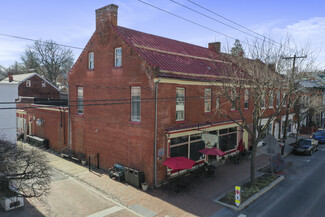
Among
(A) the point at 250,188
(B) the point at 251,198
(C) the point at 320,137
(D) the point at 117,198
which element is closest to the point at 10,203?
(D) the point at 117,198

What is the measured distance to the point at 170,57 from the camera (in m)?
Result: 17.3

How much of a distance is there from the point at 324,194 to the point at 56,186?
16.1 metres

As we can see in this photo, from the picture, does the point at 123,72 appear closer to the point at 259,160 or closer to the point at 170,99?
the point at 170,99

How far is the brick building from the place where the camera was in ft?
47.2

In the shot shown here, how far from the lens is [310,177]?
Result: 16859mm

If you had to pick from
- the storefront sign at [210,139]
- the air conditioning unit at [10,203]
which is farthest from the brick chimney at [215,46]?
the air conditioning unit at [10,203]

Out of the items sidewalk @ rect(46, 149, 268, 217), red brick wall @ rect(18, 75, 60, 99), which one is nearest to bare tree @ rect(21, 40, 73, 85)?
red brick wall @ rect(18, 75, 60, 99)

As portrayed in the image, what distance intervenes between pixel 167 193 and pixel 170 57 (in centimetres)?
941

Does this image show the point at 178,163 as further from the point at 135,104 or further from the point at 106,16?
the point at 106,16

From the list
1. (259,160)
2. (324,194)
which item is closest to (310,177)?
(324,194)

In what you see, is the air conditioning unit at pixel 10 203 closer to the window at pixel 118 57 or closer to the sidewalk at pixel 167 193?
the sidewalk at pixel 167 193

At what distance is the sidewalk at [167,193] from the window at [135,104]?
432 centimetres

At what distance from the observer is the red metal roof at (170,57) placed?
50.0 ft

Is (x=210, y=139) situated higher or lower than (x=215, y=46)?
lower
